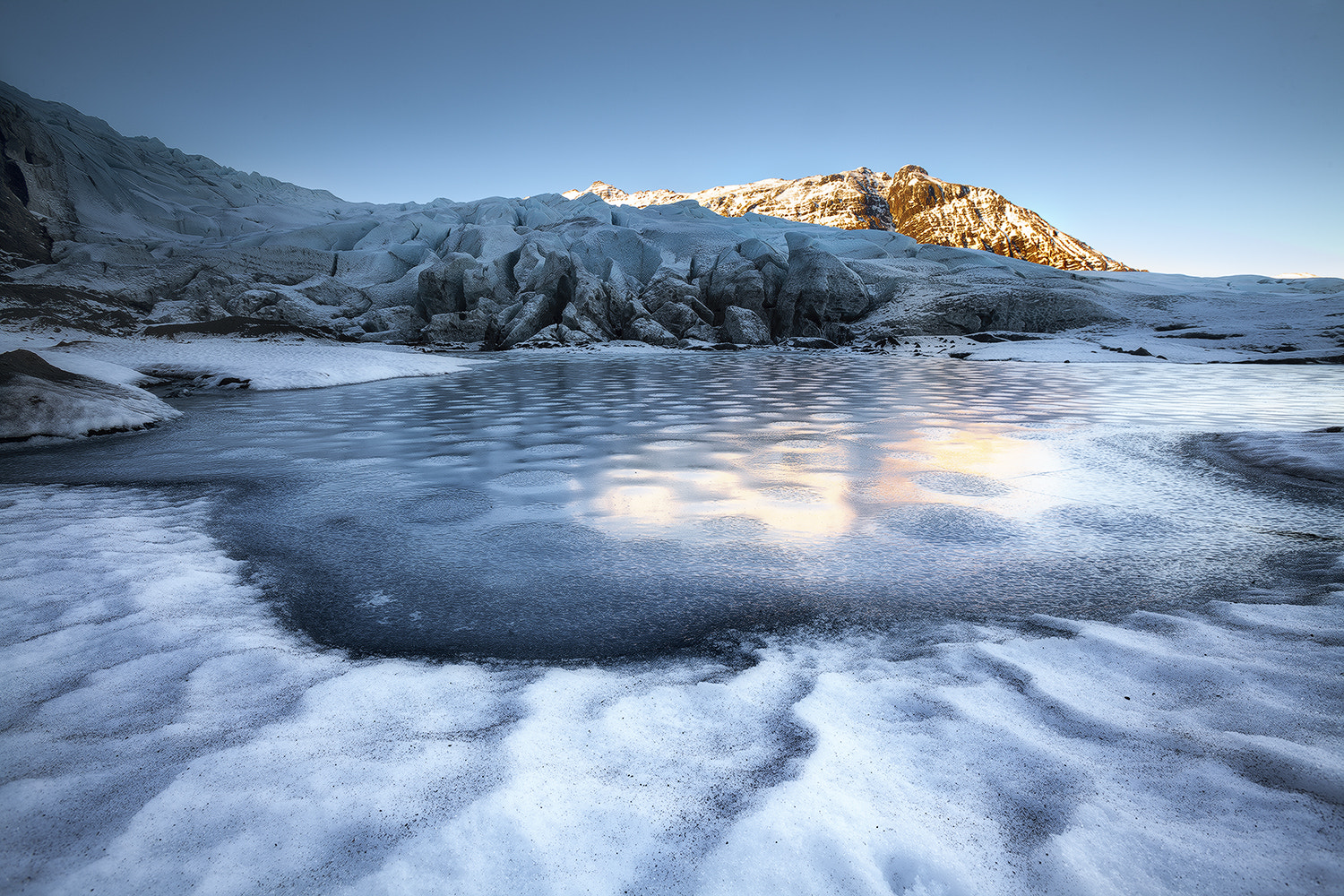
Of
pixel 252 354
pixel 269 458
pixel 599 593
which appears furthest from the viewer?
pixel 252 354

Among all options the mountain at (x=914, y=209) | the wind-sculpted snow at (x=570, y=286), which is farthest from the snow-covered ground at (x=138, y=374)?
the mountain at (x=914, y=209)

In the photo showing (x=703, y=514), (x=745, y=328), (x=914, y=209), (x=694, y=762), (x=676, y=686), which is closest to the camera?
(x=694, y=762)

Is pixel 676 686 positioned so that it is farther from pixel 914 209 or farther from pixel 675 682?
pixel 914 209

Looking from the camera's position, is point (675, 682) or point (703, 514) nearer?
point (675, 682)

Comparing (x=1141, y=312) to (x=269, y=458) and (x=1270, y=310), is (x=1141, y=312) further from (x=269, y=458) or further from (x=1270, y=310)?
(x=269, y=458)

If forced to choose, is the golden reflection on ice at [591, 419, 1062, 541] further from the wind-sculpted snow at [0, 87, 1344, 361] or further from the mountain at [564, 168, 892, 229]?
the mountain at [564, 168, 892, 229]

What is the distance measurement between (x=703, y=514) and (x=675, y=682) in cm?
128

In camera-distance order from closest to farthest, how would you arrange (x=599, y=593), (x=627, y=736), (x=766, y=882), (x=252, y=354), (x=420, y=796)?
(x=766, y=882), (x=420, y=796), (x=627, y=736), (x=599, y=593), (x=252, y=354)

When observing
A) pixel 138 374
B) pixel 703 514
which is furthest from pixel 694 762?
pixel 138 374

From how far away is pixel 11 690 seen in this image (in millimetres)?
1321

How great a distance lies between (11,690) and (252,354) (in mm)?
9374

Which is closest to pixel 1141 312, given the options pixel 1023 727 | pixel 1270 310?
pixel 1270 310

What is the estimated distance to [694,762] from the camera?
A: 1.14 m

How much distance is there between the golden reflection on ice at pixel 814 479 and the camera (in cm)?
264
